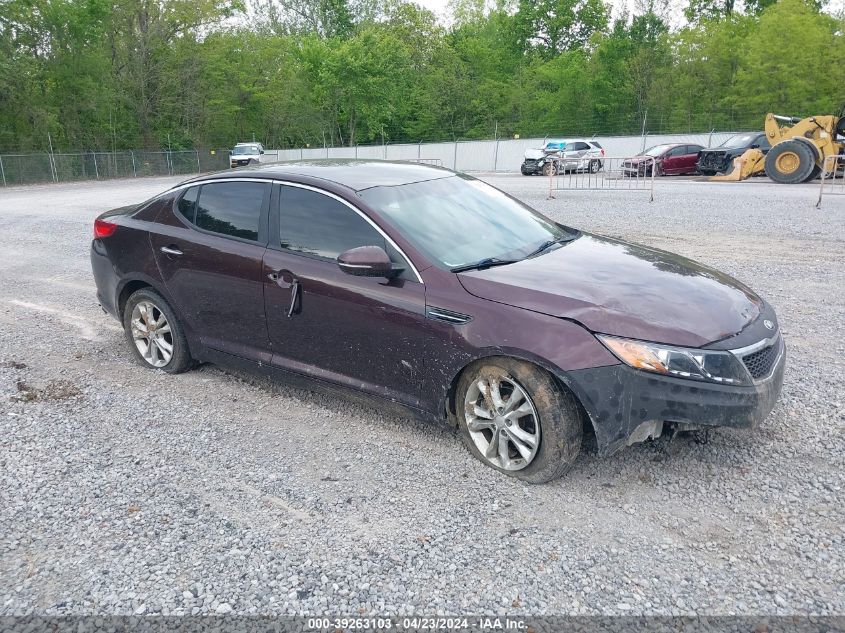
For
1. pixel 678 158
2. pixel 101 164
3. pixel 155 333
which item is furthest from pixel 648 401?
pixel 101 164

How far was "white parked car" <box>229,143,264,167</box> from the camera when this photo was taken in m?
41.5

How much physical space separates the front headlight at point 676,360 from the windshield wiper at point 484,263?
0.87 meters

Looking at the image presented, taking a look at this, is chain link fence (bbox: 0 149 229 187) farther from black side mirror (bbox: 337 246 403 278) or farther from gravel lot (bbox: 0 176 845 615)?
black side mirror (bbox: 337 246 403 278)

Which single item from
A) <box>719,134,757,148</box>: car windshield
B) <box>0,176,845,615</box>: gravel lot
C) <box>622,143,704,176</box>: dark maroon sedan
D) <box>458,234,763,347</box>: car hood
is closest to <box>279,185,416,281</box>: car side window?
<box>458,234,763,347</box>: car hood

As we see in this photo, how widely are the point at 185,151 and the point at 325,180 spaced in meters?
45.7

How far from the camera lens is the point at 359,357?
3908mm

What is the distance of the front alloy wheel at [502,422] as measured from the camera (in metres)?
3.40

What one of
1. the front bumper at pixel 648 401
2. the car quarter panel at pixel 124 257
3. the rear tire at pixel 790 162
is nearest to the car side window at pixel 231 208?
the car quarter panel at pixel 124 257

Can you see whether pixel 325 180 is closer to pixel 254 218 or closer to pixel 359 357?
pixel 254 218

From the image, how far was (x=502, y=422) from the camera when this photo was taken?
347 cm

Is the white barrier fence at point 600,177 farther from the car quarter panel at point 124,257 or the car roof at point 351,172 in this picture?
the car quarter panel at point 124,257

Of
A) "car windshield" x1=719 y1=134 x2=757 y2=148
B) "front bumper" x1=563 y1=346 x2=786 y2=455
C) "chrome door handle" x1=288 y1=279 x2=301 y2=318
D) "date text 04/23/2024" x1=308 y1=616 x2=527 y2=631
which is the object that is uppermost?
"car windshield" x1=719 y1=134 x2=757 y2=148

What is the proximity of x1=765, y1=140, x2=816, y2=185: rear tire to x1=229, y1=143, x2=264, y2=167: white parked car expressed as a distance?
29.8 meters

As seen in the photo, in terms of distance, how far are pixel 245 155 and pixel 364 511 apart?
42.5 m
